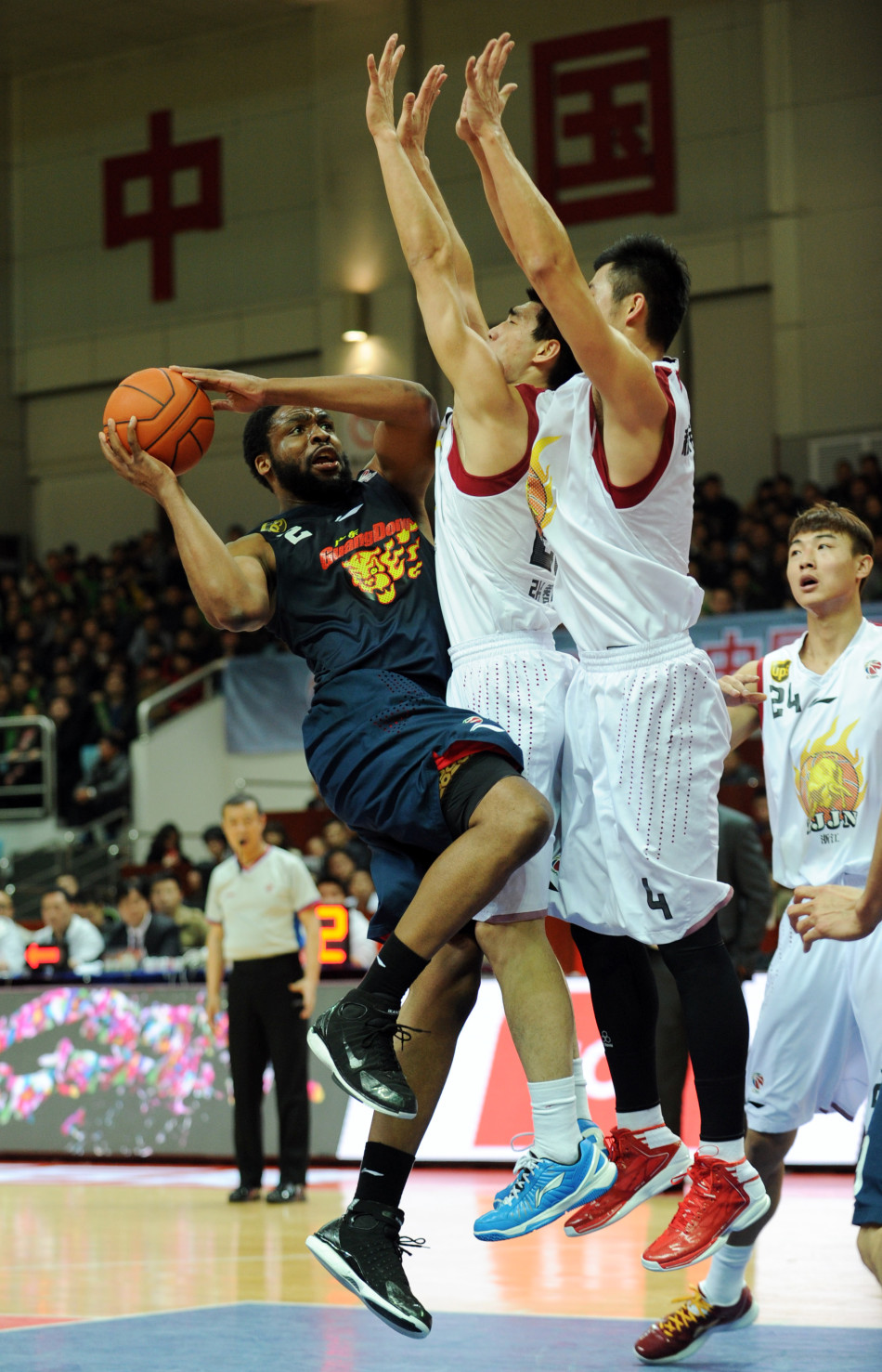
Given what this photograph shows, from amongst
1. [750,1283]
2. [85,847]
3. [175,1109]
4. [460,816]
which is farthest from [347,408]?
[85,847]

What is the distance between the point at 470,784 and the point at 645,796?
47 cm

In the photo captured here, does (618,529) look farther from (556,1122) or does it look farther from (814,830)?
(814,830)

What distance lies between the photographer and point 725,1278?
238 inches

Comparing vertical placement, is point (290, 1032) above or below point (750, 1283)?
above

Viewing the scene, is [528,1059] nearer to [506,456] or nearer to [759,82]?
[506,456]

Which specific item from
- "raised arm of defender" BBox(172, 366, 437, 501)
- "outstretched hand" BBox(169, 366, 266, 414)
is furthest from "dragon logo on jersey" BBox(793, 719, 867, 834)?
"outstretched hand" BBox(169, 366, 266, 414)

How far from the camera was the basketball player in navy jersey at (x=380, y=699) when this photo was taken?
13.8ft

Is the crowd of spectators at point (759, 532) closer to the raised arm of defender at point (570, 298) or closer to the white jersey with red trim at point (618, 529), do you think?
the white jersey with red trim at point (618, 529)

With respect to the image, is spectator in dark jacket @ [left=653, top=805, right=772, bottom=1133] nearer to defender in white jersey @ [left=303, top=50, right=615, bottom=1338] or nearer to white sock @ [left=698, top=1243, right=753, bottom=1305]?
white sock @ [left=698, top=1243, right=753, bottom=1305]

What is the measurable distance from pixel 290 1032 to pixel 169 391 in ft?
19.6

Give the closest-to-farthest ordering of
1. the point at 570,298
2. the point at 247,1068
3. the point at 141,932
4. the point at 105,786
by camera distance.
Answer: the point at 570,298 < the point at 247,1068 < the point at 141,932 < the point at 105,786

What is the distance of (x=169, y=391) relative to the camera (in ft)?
15.7

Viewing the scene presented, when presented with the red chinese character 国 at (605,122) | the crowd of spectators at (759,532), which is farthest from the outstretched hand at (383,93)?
the red chinese character 国 at (605,122)

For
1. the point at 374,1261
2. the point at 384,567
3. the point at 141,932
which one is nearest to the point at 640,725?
the point at 384,567
